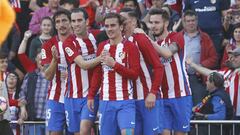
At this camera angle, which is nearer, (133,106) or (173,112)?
(133,106)

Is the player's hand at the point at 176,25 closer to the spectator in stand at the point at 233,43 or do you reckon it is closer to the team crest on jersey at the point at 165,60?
the spectator in stand at the point at 233,43

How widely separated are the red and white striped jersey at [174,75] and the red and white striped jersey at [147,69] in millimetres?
380

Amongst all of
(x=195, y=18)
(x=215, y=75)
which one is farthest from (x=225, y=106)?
(x=195, y=18)

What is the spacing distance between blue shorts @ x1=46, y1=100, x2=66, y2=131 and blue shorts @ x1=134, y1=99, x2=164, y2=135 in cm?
144

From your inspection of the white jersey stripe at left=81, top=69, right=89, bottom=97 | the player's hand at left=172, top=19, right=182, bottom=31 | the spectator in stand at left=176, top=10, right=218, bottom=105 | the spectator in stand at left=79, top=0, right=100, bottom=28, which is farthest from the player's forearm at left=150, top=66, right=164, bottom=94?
the spectator in stand at left=79, top=0, right=100, bottom=28

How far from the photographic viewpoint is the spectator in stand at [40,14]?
1454cm

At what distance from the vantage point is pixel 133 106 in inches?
389

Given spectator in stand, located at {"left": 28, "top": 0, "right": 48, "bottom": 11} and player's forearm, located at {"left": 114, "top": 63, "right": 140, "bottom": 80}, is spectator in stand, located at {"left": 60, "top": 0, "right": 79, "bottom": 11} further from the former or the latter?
player's forearm, located at {"left": 114, "top": 63, "right": 140, "bottom": 80}

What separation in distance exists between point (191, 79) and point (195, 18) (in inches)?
45.6

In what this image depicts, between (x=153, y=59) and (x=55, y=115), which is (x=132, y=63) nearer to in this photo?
(x=153, y=59)

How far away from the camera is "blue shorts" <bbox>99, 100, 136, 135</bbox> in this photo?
9.76 metres

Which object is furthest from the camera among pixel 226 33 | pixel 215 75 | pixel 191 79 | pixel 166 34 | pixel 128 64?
pixel 226 33

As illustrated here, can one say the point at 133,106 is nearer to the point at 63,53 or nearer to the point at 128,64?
the point at 128,64

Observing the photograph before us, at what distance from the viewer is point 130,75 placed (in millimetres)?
9727
